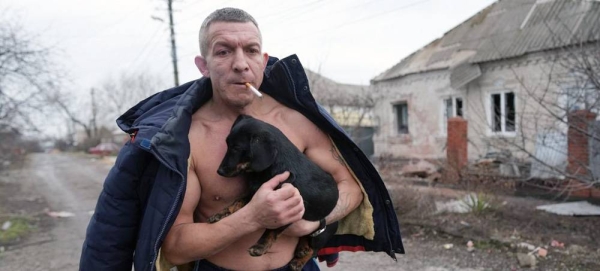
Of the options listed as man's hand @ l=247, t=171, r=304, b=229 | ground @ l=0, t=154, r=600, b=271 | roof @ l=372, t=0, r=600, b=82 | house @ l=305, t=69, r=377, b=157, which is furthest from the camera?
house @ l=305, t=69, r=377, b=157

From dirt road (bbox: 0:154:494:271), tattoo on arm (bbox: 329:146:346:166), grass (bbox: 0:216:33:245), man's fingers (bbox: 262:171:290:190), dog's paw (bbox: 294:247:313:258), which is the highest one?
tattoo on arm (bbox: 329:146:346:166)

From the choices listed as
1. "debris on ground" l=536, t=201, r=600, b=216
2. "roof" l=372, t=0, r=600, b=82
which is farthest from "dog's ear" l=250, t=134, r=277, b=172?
"roof" l=372, t=0, r=600, b=82

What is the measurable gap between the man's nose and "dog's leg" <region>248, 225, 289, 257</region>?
680 mm

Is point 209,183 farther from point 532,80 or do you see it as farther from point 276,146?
point 532,80

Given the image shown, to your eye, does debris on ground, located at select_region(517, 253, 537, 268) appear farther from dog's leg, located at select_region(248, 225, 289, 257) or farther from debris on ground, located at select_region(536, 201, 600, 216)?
dog's leg, located at select_region(248, 225, 289, 257)

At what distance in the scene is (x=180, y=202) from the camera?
5.54ft

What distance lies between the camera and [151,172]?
69.7 inches

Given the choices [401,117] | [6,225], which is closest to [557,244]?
[6,225]

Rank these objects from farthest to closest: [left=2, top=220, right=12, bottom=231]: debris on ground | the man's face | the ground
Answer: [left=2, top=220, right=12, bottom=231]: debris on ground
the ground
the man's face

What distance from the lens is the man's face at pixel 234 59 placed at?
187cm

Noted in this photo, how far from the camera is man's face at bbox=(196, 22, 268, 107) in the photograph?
187 centimetres

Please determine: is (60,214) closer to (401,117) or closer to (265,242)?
(265,242)

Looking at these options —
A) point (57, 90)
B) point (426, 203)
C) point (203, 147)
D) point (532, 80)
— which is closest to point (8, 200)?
point (57, 90)

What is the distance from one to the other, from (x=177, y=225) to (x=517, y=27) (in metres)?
14.0
